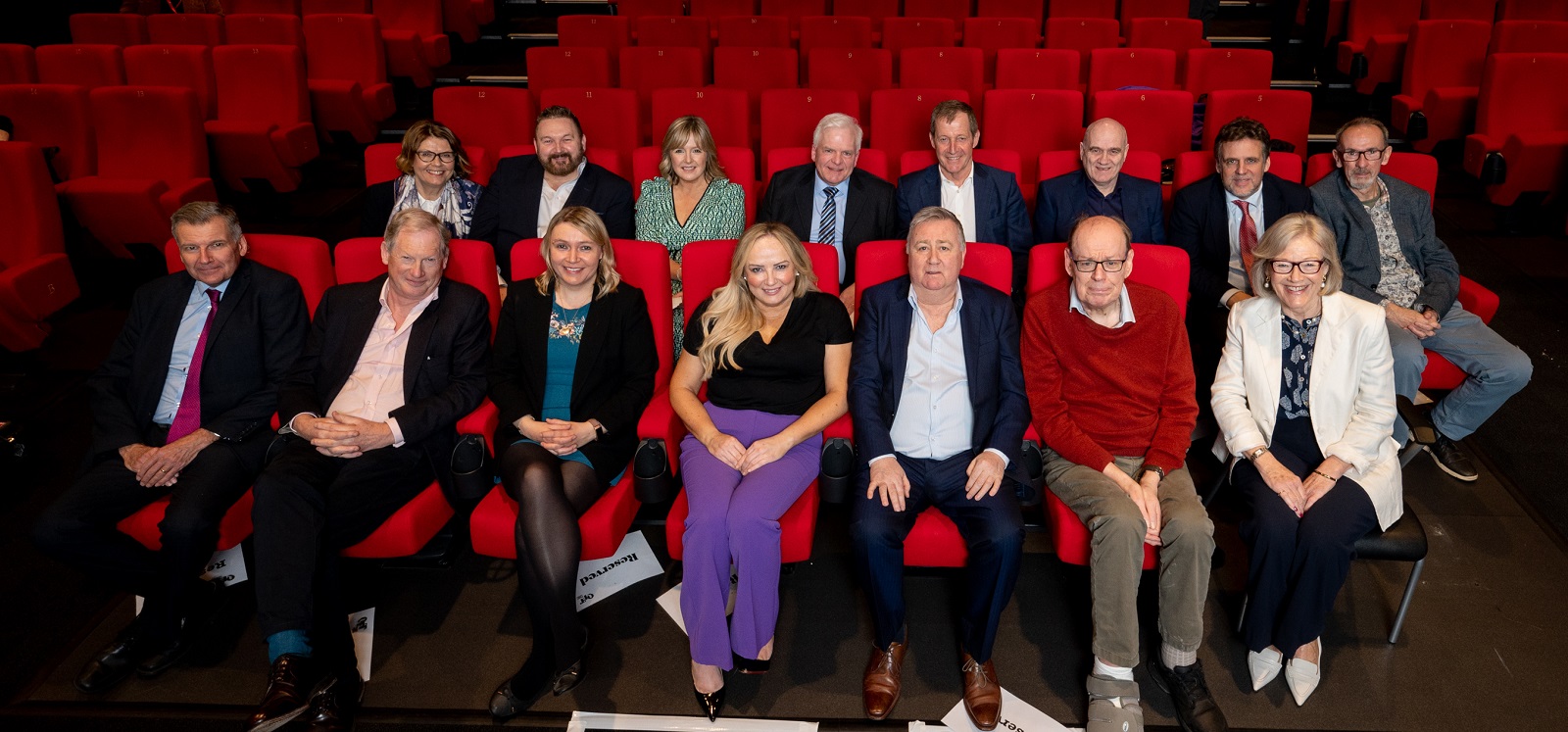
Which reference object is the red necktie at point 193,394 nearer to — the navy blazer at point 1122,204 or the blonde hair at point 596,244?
the blonde hair at point 596,244

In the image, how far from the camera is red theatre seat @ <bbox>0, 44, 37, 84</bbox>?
17.5 feet

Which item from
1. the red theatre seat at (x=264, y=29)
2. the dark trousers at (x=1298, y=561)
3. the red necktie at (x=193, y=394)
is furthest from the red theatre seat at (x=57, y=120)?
the dark trousers at (x=1298, y=561)

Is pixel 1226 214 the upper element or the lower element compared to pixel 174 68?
lower

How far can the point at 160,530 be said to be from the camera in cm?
233

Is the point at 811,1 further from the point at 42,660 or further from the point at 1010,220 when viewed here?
the point at 42,660

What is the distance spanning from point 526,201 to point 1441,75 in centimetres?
517

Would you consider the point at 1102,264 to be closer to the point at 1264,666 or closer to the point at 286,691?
the point at 1264,666

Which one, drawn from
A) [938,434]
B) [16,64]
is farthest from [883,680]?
[16,64]

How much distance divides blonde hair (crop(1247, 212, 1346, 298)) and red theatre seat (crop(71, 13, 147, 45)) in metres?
6.82

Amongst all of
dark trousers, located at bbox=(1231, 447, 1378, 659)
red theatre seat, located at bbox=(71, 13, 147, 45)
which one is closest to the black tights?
dark trousers, located at bbox=(1231, 447, 1378, 659)

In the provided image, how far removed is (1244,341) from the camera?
243 cm

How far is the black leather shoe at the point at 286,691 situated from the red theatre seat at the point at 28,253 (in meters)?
2.56

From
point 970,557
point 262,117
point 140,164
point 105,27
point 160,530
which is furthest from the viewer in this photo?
point 105,27

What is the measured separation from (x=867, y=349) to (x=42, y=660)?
228 cm
